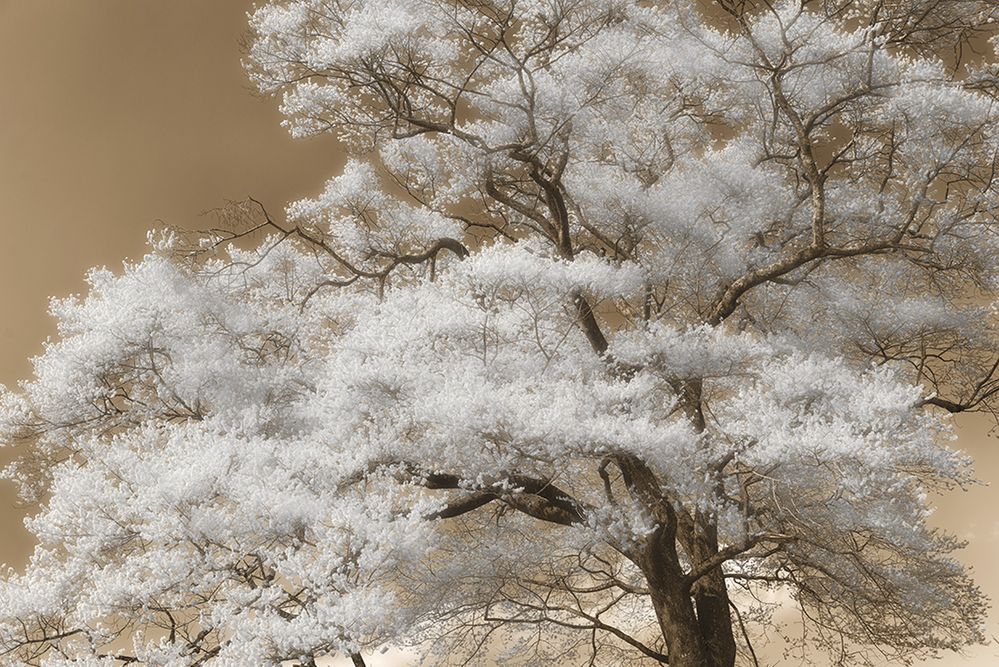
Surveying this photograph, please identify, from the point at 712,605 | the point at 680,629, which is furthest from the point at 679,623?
the point at 712,605

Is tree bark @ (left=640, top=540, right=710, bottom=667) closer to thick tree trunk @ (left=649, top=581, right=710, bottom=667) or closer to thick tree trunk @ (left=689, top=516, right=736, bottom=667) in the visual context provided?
thick tree trunk @ (left=649, top=581, right=710, bottom=667)

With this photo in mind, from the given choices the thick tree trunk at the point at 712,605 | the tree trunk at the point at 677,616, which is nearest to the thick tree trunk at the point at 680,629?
the tree trunk at the point at 677,616

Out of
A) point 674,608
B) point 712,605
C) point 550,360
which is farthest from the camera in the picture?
point 712,605

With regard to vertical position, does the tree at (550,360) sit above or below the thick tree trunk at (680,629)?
above

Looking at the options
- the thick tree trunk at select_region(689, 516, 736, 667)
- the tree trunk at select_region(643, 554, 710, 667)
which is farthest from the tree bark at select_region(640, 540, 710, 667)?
the thick tree trunk at select_region(689, 516, 736, 667)

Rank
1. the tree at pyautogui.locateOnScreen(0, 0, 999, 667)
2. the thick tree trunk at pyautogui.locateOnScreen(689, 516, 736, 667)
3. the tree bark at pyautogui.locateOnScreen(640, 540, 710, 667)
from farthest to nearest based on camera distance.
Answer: the thick tree trunk at pyautogui.locateOnScreen(689, 516, 736, 667), the tree bark at pyautogui.locateOnScreen(640, 540, 710, 667), the tree at pyautogui.locateOnScreen(0, 0, 999, 667)

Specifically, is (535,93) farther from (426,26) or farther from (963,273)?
(963,273)

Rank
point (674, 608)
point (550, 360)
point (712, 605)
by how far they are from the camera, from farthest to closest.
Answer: point (712, 605) < point (674, 608) < point (550, 360)

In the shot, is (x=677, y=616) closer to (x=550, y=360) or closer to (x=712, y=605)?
(x=712, y=605)

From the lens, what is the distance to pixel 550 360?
6.22 meters

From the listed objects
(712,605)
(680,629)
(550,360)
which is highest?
(550,360)

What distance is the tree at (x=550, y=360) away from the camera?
5352 mm

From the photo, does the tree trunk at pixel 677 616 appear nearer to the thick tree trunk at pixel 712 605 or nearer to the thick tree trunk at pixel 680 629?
the thick tree trunk at pixel 680 629

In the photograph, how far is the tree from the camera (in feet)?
17.6
